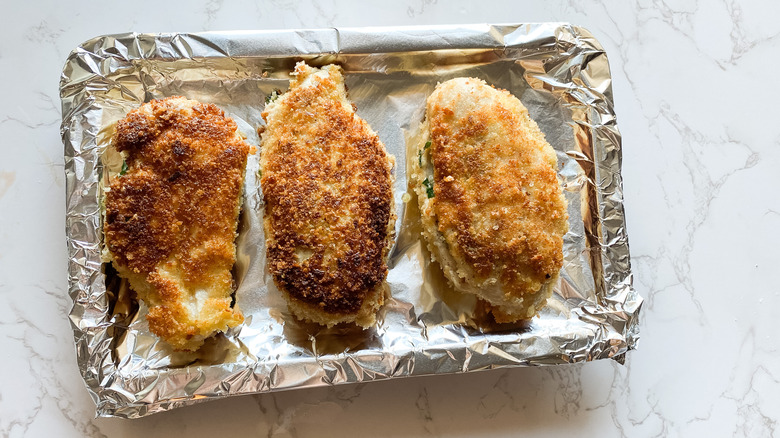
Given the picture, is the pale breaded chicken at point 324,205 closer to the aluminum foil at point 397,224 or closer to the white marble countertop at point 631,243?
the aluminum foil at point 397,224

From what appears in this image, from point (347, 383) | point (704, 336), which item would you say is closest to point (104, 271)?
point (347, 383)

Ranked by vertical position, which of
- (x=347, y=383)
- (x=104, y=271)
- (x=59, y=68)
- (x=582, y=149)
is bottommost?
(x=347, y=383)

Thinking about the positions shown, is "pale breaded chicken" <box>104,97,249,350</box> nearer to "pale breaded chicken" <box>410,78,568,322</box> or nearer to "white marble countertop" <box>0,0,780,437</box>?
"white marble countertop" <box>0,0,780,437</box>

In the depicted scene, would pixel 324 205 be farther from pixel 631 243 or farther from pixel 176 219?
pixel 631 243

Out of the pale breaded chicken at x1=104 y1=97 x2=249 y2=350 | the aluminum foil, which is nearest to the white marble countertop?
the aluminum foil

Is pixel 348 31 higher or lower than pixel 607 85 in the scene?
higher

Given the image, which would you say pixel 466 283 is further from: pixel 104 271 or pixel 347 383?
pixel 104 271

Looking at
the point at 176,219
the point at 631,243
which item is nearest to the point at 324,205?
the point at 176,219

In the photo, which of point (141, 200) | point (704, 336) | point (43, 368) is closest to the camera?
point (141, 200)
